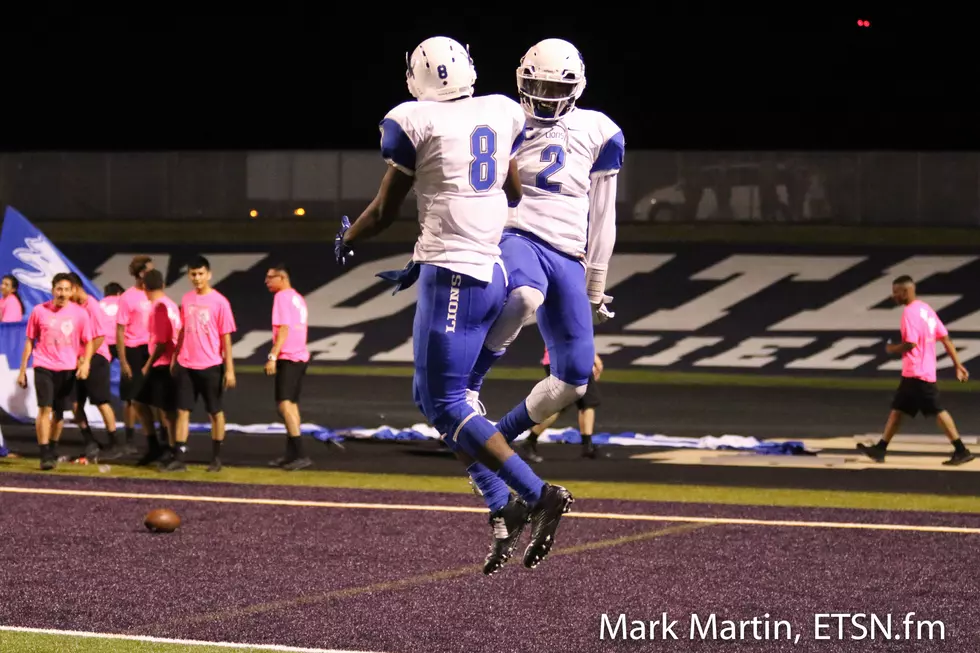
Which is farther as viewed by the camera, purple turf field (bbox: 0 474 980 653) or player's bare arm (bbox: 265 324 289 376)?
player's bare arm (bbox: 265 324 289 376)

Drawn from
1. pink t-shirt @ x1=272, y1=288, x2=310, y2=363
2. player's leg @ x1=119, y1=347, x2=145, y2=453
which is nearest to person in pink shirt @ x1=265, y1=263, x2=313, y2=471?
pink t-shirt @ x1=272, y1=288, x2=310, y2=363

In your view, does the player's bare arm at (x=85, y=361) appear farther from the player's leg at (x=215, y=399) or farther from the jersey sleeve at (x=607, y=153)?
the jersey sleeve at (x=607, y=153)

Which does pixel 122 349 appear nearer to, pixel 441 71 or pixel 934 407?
pixel 934 407

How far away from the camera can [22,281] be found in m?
16.8

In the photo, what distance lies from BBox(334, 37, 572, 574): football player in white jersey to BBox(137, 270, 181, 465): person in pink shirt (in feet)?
31.2

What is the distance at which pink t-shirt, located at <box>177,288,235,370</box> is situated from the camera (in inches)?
549

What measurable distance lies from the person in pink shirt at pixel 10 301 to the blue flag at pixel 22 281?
86mm

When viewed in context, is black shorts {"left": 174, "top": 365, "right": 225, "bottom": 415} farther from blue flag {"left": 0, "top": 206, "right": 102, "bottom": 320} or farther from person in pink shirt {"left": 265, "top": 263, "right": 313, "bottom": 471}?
blue flag {"left": 0, "top": 206, "right": 102, "bottom": 320}

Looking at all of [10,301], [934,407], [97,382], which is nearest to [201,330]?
[97,382]

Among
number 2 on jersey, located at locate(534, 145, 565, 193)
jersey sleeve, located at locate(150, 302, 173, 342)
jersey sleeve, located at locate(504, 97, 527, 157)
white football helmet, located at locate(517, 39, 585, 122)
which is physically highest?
white football helmet, located at locate(517, 39, 585, 122)

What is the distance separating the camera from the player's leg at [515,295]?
497 cm

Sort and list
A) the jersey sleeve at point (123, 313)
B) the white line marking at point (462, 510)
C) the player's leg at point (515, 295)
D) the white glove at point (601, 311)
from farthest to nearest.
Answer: the jersey sleeve at point (123, 313) < the white line marking at point (462, 510) < the white glove at point (601, 311) < the player's leg at point (515, 295)

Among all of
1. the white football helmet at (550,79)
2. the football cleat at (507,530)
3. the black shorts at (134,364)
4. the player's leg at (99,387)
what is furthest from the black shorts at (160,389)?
the white football helmet at (550,79)

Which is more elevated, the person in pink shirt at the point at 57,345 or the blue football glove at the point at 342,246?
the blue football glove at the point at 342,246
